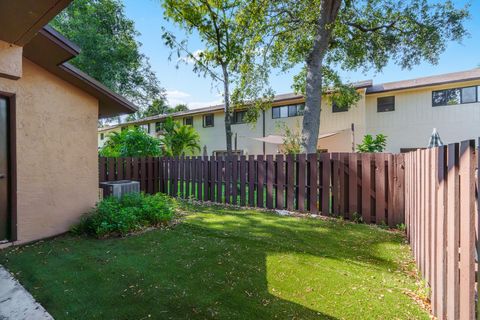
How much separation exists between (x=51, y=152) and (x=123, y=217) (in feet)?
5.95

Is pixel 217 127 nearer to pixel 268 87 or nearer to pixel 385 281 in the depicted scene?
pixel 268 87

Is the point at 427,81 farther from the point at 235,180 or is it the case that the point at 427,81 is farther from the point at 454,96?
the point at 235,180

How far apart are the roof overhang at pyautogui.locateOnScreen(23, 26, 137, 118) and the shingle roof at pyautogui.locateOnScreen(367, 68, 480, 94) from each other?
13838 mm

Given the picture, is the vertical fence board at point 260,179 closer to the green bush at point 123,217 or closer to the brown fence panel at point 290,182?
the brown fence panel at point 290,182

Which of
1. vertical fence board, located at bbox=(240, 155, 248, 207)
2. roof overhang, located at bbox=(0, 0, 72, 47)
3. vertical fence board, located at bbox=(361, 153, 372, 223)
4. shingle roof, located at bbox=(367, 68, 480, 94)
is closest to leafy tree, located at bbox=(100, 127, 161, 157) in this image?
vertical fence board, located at bbox=(240, 155, 248, 207)

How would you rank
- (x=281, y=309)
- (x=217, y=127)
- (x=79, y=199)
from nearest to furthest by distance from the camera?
(x=281, y=309)
(x=79, y=199)
(x=217, y=127)

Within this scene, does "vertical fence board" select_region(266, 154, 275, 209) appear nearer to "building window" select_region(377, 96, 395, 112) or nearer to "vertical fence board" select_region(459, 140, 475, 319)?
"vertical fence board" select_region(459, 140, 475, 319)

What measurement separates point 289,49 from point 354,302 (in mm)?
11541

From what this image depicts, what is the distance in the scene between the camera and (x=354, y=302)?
3002mm

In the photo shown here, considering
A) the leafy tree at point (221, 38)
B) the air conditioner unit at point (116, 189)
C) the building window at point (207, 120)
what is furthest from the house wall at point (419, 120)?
the air conditioner unit at point (116, 189)

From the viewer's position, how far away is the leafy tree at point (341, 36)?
401 inches

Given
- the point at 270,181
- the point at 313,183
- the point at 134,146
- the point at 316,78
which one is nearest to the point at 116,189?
the point at 270,181

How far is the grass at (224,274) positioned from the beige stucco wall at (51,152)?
1.84ft

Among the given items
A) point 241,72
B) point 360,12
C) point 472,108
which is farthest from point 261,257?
point 472,108
